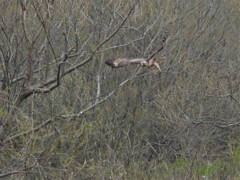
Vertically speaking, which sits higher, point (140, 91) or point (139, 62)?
point (139, 62)

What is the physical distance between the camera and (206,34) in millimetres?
12781

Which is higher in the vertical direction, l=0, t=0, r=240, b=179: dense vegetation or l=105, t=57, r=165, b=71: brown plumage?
l=105, t=57, r=165, b=71: brown plumage

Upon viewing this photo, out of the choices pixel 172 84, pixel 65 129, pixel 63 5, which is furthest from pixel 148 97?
pixel 65 129

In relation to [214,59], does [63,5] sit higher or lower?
higher

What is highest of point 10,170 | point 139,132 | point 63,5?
point 63,5

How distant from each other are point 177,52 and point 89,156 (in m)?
3.42

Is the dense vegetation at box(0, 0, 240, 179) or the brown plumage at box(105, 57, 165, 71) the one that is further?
the dense vegetation at box(0, 0, 240, 179)

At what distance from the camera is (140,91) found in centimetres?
1128

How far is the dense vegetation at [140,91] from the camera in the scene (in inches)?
289

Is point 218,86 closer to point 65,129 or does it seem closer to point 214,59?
point 214,59

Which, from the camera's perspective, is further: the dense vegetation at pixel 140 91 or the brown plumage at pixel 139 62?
the dense vegetation at pixel 140 91

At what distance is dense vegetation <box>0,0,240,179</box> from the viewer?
734 cm

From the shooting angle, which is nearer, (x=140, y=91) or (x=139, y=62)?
(x=139, y=62)

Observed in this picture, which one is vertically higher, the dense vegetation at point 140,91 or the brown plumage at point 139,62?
the brown plumage at point 139,62
